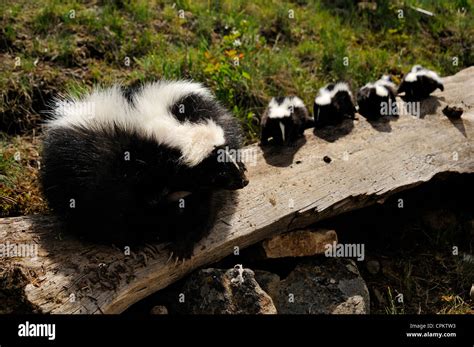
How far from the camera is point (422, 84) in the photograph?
19.5 ft

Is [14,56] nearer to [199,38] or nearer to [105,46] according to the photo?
[105,46]

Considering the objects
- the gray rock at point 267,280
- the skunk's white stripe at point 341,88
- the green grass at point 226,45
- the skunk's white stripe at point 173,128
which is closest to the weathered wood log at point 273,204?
the gray rock at point 267,280

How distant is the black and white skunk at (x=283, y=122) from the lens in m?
5.12

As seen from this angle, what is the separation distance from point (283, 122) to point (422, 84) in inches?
71.0

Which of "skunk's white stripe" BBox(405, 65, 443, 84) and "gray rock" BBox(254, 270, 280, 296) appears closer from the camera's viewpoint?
"gray rock" BBox(254, 270, 280, 296)

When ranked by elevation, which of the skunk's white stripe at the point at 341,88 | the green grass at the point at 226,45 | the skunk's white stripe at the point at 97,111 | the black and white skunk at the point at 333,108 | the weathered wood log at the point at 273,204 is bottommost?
the weathered wood log at the point at 273,204

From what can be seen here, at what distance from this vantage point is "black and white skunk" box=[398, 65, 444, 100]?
19.4 ft

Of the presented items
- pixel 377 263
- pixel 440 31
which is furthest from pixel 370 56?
pixel 377 263

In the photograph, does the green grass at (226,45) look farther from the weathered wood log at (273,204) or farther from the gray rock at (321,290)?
the gray rock at (321,290)

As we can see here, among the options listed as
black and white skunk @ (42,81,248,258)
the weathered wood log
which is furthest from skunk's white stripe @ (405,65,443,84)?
black and white skunk @ (42,81,248,258)

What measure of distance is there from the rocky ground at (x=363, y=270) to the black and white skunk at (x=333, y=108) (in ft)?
3.02

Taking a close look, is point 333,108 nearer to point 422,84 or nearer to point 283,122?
point 283,122

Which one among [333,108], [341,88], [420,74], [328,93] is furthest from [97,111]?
[420,74]

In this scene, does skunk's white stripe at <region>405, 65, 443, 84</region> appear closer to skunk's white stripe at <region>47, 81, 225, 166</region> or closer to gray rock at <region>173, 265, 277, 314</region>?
skunk's white stripe at <region>47, 81, 225, 166</region>
